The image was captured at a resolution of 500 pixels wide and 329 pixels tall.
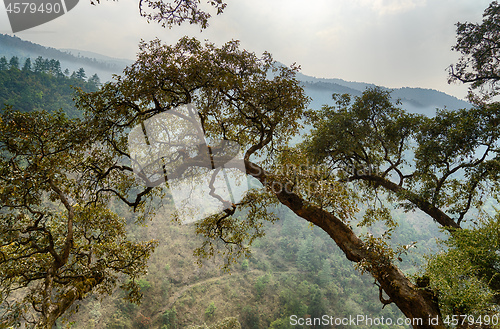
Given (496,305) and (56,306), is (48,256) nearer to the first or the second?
(56,306)

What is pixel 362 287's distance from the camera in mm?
47094

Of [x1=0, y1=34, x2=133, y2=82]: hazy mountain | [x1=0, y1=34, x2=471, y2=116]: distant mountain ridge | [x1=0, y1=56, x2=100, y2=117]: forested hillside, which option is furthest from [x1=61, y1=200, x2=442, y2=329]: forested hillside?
[x1=0, y1=34, x2=133, y2=82]: hazy mountain

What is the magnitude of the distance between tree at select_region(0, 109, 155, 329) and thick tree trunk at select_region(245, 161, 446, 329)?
376 cm

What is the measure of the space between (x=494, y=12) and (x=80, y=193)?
10.3 meters

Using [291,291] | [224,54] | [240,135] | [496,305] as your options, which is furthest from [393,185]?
[291,291]

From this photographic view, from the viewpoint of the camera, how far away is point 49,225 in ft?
17.8

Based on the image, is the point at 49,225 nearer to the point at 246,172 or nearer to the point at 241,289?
the point at 246,172

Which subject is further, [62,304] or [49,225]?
[49,225]

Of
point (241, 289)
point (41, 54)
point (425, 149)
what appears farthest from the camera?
point (41, 54)

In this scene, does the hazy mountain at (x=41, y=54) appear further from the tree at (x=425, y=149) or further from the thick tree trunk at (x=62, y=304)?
the thick tree trunk at (x=62, y=304)

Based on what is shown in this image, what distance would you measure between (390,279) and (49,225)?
256 inches

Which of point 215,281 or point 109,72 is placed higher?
point 109,72

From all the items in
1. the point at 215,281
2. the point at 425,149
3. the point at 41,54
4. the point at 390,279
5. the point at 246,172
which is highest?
the point at 41,54

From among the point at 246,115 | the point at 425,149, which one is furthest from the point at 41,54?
the point at 425,149
